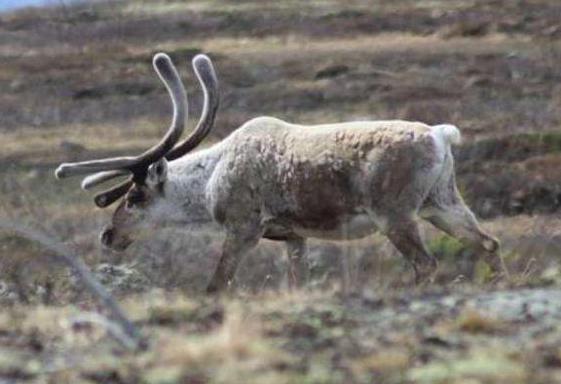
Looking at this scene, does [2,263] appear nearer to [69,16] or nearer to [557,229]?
[557,229]

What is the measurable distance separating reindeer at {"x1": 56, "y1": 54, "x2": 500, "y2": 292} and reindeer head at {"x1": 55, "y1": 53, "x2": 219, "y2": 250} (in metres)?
0.04

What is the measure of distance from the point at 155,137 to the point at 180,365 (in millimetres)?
26089

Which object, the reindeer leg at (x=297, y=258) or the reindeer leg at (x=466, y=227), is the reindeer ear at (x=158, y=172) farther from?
the reindeer leg at (x=466, y=227)

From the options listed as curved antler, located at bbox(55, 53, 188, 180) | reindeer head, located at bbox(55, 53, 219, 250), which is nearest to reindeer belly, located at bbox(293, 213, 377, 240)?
reindeer head, located at bbox(55, 53, 219, 250)

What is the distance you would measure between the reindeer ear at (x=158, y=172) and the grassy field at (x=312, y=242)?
1.77 feet

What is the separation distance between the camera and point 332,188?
13.8 meters

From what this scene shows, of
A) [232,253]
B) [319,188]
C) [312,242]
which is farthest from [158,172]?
[312,242]

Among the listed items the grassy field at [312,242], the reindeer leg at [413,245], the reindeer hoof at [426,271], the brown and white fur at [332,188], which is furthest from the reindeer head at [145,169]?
the reindeer hoof at [426,271]

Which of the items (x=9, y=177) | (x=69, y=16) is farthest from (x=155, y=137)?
(x=69, y=16)

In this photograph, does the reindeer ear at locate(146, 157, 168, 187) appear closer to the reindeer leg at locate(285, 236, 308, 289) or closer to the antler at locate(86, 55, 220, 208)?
the antler at locate(86, 55, 220, 208)

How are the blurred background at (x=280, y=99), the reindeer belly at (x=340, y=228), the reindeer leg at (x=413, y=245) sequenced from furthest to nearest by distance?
the blurred background at (x=280, y=99) < the reindeer belly at (x=340, y=228) < the reindeer leg at (x=413, y=245)

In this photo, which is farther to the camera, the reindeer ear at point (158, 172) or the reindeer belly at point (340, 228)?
the reindeer ear at point (158, 172)

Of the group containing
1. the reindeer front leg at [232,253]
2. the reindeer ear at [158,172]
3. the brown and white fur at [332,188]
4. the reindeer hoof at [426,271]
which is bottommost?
the reindeer front leg at [232,253]

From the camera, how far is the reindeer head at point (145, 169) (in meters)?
15.3
